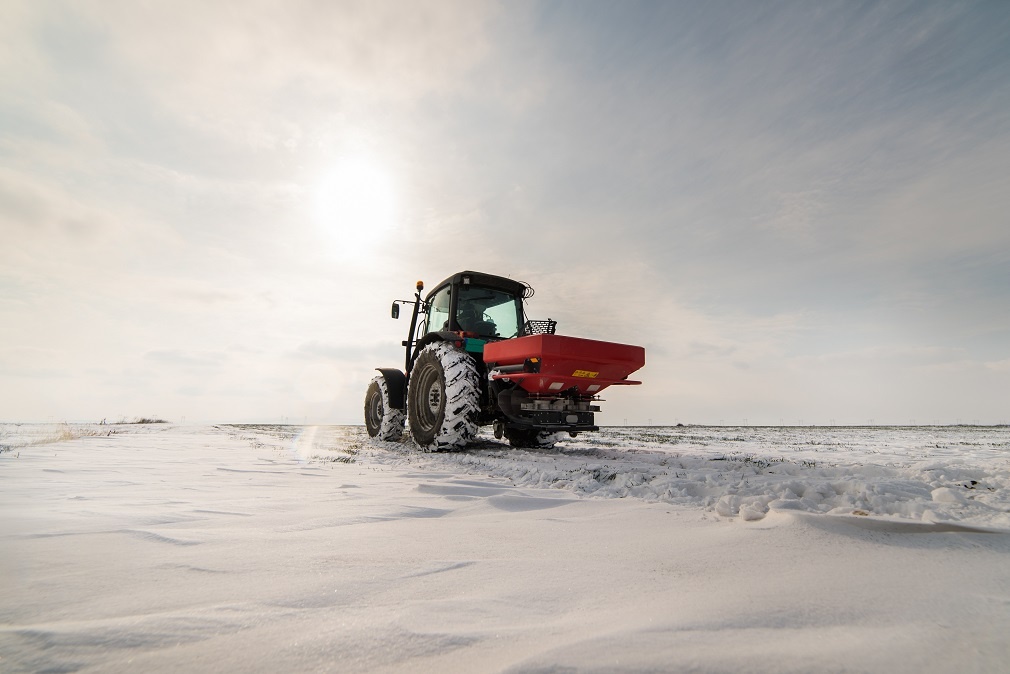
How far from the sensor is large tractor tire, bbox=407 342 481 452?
21.2 feet

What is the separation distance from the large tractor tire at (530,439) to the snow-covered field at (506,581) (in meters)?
5.20

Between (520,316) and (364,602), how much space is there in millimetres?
7338

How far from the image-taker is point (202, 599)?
124 centimetres

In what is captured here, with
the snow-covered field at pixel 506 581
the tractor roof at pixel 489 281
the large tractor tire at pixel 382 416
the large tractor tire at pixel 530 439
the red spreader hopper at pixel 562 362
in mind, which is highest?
the tractor roof at pixel 489 281

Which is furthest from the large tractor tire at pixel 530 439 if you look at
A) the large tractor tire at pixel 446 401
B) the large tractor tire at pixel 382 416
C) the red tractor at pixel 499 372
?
the large tractor tire at pixel 382 416

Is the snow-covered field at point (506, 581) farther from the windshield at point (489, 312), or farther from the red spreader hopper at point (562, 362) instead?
the windshield at point (489, 312)

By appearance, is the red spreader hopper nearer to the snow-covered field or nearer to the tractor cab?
the tractor cab

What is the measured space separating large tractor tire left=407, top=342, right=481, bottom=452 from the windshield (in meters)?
1.04

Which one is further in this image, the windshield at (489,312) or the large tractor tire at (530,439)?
the windshield at (489,312)

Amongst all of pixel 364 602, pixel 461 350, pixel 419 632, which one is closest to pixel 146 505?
pixel 364 602

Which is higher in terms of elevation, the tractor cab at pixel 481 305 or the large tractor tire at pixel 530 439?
the tractor cab at pixel 481 305

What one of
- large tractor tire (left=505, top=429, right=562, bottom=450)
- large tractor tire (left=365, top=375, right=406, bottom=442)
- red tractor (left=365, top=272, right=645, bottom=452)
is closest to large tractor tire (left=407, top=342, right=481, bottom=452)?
red tractor (left=365, top=272, right=645, bottom=452)

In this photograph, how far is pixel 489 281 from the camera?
8.18 metres

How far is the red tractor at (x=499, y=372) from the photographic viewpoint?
6.02m
